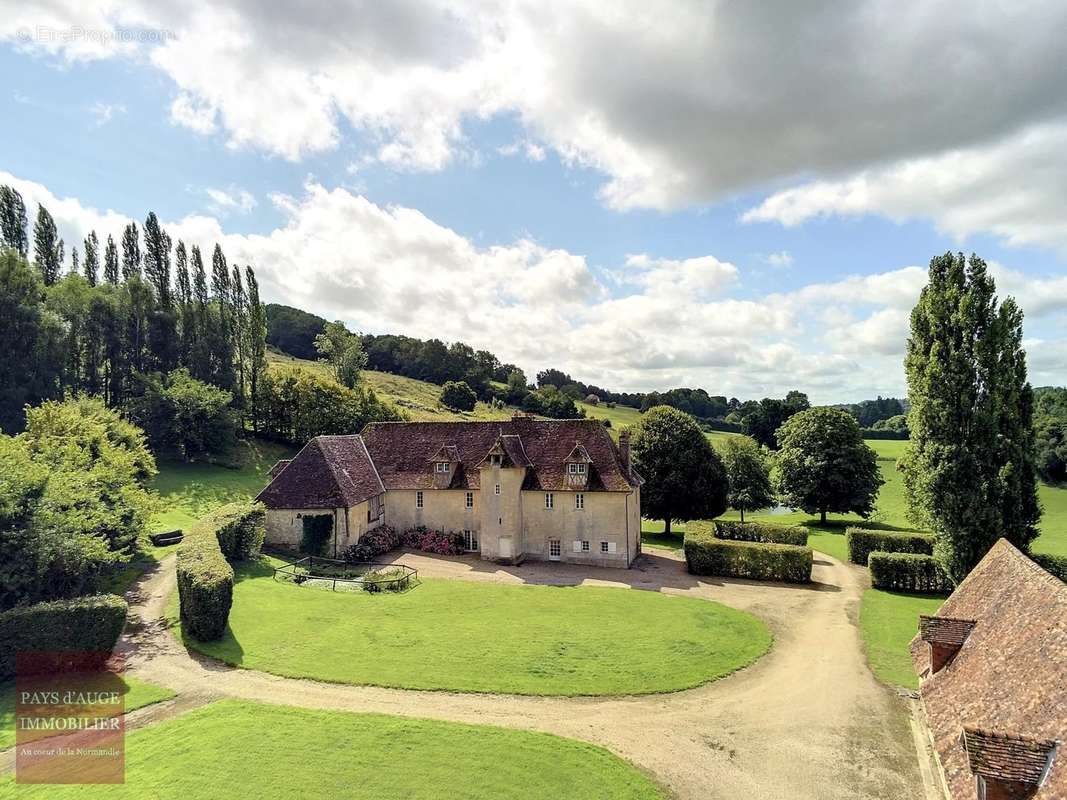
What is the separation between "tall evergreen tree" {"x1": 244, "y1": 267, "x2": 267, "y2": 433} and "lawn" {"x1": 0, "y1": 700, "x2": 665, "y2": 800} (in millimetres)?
60550

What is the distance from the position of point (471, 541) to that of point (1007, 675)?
32.4 metres

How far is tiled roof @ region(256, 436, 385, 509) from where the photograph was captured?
37812 mm

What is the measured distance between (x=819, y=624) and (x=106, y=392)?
236ft

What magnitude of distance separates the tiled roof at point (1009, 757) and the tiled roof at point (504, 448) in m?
27.5

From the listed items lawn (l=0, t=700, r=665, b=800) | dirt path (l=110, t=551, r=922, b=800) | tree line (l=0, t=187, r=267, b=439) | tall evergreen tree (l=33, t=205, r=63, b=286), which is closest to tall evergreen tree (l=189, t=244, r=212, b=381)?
tree line (l=0, t=187, r=267, b=439)

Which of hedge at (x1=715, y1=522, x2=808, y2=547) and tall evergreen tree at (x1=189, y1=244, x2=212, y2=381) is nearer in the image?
hedge at (x1=715, y1=522, x2=808, y2=547)

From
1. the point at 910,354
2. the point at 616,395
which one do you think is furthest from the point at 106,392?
the point at 616,395

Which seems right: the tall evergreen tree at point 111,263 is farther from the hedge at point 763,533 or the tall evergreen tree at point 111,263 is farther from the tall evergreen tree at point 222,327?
the hedge at point 763,533

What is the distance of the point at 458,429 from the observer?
45562mm

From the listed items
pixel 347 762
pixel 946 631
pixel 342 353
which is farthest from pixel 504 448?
pixel 342 353

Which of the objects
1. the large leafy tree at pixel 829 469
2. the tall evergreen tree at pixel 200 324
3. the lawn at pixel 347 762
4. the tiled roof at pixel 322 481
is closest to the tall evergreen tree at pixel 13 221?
the tall evergreen tree at pixel 200 324

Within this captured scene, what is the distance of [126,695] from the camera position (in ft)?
60.7

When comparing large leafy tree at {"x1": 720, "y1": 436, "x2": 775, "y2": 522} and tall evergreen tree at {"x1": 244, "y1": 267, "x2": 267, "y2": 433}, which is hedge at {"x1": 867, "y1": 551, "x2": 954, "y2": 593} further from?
tall evergreen tree at {"x1": 244, "y1": 267, "x2": 267, "y2": 433}

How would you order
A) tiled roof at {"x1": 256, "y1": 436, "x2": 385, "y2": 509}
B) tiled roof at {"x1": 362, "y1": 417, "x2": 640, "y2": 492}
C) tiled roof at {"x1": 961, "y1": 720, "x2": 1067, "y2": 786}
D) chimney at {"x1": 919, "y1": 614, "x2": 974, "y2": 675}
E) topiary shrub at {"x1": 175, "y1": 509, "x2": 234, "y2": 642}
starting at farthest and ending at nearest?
tiled roof at {"x1": 362, "y1": 417, "x2": 640, "y2": 492} → tiled roof at {"x1": 256, "y1": 436, "x2": 385, "y2": 509} → topiary shrub at {"x1": 175, "y1": 509, "x2": 234, "y2": 642} → chimney at {"x1": 919, "y1": 614, "x2": 974, "y2": 675} → tiled roof at {"x1": 961, "y1": 720, "x2": 1067, "y2": 786}
